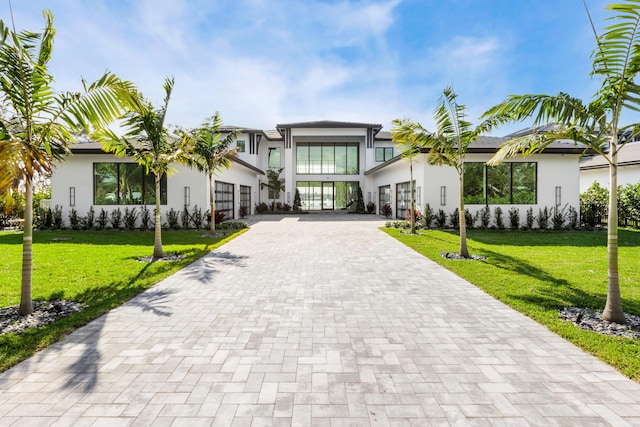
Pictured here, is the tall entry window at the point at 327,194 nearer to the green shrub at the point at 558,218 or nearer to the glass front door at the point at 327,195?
the glass front door at the point at 327,195

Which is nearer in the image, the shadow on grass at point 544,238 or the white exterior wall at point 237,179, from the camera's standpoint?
the shadow on grass at point 544,238

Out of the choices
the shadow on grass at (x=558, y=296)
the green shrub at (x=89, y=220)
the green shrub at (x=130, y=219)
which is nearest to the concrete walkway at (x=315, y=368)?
the shadow on grass at (x=558, y=296)

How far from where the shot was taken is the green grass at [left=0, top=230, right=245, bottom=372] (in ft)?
14.1

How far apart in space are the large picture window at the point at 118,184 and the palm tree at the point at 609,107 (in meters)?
17.2

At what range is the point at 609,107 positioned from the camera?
490 cm

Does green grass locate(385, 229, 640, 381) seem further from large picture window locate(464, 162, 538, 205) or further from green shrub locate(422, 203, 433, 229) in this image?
large picture window locate(464, 162, 538, 205)

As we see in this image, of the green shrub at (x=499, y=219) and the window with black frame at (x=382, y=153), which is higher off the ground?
the window with black frame at (x=382, y=153)

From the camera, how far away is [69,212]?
17.6 metres

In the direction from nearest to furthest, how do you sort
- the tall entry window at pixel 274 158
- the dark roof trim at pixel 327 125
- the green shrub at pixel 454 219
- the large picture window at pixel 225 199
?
the green shrub at pixel 454 219
the large picture window at pixel 225 199
the dark roof trim at pixel 327 125
the tall entry window at pixel 274 158

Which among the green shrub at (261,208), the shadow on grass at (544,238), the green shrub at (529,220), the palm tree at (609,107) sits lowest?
the shadow on grass at (544,238)

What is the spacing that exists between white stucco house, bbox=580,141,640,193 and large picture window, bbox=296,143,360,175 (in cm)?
1810

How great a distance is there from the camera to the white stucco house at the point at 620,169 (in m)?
18.8

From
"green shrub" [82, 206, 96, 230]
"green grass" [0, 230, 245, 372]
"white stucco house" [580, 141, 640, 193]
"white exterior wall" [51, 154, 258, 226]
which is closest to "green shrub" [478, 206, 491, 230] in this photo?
"white stucco house" [580, 141, 640, 193]

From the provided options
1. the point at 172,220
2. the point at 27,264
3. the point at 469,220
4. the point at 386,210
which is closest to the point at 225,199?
the point at 172,220
